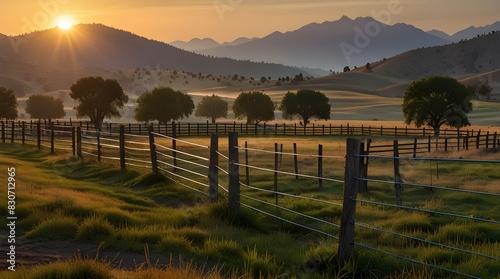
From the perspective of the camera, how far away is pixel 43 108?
119m

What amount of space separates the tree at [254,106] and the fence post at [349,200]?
86498mm

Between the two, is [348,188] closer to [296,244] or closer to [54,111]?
[296,244]

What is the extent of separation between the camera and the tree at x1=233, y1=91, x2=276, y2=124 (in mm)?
94875

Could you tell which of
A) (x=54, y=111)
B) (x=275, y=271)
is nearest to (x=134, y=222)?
(x=275, y=271)

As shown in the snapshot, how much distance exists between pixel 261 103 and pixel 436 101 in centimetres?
3696

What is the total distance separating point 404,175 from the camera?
27.8 metres

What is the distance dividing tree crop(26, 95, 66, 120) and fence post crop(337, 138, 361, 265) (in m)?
116

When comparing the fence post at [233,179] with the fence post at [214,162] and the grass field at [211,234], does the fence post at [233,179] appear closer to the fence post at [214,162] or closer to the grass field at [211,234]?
the grass field at [211,234]

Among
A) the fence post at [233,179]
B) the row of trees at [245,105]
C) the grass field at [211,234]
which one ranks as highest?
the row of trees at [245,105]

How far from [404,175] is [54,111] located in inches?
4112

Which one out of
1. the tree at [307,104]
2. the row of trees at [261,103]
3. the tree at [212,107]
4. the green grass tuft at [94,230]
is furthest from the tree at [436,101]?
the tree at [212,107]

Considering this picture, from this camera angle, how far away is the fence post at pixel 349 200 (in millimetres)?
8086

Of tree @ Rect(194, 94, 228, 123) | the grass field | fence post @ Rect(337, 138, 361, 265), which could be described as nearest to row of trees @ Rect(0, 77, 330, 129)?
tree @ Rect(194, 94, 228, 123)

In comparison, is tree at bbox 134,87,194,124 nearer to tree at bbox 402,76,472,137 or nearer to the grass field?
tree at bbox 402,76,472,137
